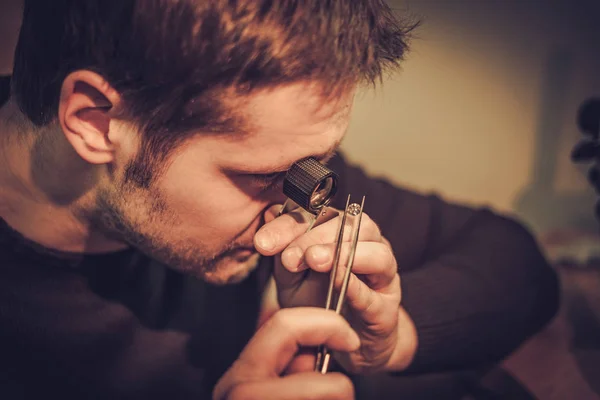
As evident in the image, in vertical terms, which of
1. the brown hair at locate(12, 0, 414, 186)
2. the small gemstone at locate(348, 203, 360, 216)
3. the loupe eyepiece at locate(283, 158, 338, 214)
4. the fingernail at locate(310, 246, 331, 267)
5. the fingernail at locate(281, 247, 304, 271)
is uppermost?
the brown hair at locate(12, 0, 414, 186)

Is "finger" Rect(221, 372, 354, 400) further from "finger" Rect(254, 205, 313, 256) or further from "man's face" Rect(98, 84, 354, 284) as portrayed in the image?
"man's face" Rect(98, 84, 354, 284)

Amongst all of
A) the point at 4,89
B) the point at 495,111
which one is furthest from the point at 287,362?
the point at 495,111

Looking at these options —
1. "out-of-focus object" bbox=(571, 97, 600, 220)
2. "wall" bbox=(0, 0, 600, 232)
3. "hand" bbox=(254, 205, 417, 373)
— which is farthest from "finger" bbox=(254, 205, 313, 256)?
"out-of-focus object" bbox=(571, 97, 600, 220)

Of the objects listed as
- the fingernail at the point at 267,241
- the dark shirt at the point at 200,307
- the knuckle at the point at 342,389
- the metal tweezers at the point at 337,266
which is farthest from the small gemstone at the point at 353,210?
the dark shirt at the point at 200,307

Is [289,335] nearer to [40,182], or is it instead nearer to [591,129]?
[40,182]

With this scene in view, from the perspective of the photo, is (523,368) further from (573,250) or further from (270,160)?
(270,160)

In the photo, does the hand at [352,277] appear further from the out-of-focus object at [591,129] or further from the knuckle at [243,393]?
the out-of-focus object at [591,129]
